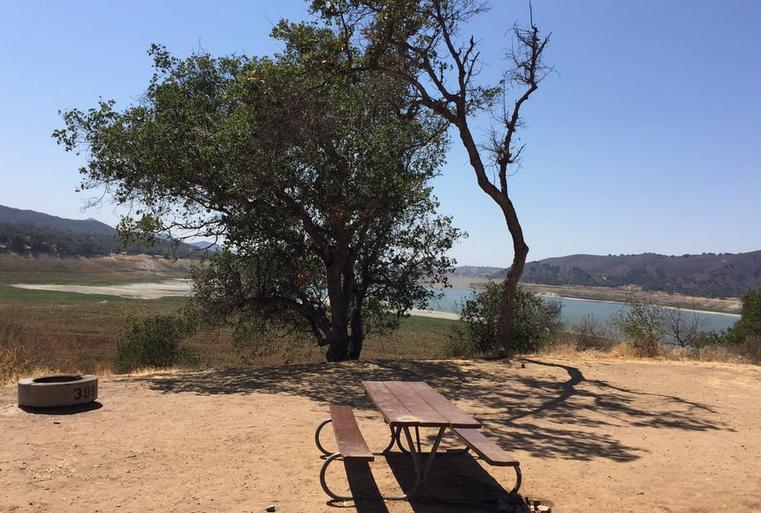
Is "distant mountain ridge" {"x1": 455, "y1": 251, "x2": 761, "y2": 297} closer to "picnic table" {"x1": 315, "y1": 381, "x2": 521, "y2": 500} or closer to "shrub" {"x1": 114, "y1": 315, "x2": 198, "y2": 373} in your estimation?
"shrub" {"x1": 114, "y1": 315, "x2": 198, "y2": 373}

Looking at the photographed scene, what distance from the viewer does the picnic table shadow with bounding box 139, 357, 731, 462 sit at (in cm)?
634

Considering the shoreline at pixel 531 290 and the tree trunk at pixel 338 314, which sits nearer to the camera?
the tree trunk at pixel 338 314

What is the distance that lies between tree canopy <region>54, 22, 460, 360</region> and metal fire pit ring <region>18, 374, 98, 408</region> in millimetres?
5050

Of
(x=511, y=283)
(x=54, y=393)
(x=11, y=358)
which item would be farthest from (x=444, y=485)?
(x=11, y=358)

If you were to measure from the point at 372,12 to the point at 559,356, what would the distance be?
831cm

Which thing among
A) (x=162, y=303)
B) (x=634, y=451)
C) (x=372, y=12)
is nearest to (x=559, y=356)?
(x=634, y=451)

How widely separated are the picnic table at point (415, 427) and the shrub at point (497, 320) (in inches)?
450

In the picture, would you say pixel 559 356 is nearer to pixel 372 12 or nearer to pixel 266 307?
pixel 266 307

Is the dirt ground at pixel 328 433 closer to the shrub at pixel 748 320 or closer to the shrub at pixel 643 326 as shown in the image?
the shrub at pixel 643 326

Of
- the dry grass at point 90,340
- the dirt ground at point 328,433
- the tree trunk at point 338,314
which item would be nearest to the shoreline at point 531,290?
the tree trunk at point 338,314

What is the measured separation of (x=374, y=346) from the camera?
1399 inches

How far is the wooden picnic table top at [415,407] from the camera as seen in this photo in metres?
4.04

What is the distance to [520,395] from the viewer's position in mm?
8859

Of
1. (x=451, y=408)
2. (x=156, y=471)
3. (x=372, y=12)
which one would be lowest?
(x=156, y=471)
